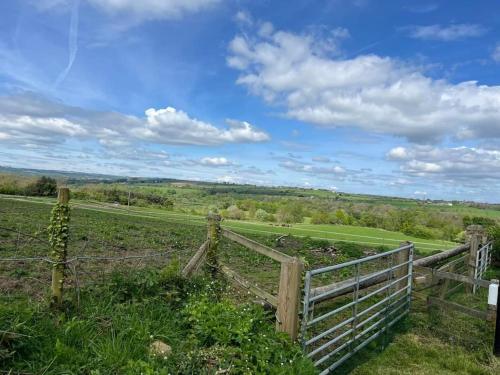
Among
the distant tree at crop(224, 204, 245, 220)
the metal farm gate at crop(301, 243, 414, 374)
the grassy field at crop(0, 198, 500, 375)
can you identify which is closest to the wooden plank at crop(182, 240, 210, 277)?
the grassy field at crop(0, 198, 500, 375)

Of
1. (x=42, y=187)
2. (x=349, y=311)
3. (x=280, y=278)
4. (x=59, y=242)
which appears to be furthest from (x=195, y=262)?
(x=42, y=187)

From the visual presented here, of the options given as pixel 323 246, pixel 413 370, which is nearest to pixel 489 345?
pixel 413 370

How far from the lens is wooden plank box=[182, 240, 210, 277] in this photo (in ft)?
18.6

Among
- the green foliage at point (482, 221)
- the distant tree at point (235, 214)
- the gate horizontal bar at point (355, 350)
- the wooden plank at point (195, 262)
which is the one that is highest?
the green foliage at point (482, 221)

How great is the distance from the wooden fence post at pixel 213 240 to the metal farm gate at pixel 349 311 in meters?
1.52

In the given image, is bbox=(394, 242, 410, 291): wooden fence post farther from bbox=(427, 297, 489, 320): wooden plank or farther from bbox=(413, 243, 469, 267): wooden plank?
bbox=(413, 243, 469, 267): wooden plank

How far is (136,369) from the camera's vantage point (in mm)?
3252

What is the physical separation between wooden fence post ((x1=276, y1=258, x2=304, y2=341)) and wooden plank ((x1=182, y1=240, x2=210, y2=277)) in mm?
1699

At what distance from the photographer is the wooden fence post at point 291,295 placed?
4.37 metres

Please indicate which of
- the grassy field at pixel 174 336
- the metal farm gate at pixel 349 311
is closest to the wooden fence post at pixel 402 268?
the metal farm gate at pixel 349 311

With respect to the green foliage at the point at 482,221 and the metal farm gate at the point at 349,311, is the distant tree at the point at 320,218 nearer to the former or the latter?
the green foliage at the point at 482,221

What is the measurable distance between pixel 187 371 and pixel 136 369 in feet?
1.52

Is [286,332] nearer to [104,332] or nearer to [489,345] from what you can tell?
[104,332]

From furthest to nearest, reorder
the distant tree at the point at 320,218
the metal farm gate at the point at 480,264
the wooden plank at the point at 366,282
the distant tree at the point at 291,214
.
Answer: the distant tree at the point at 291,214, the distant tree at the point at 320,218, the metal farm gate at the point at 480,264, the wooden plank at the point at 366,282
